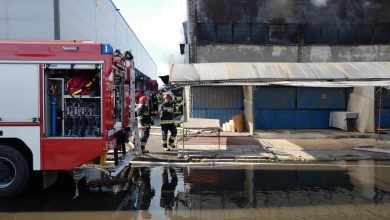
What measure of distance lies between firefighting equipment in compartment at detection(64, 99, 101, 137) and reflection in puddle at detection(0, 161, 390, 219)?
1181 mm

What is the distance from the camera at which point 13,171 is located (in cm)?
718

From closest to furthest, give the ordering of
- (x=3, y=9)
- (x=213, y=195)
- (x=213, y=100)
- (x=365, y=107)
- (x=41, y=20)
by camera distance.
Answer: (x=213, y=195) < (x=365, y=107) < (x=213, y=100) < (x=41, y=20) < (x=3, y=9)

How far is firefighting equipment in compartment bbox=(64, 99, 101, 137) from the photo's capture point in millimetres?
7188

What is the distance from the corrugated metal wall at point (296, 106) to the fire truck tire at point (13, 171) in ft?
38.8

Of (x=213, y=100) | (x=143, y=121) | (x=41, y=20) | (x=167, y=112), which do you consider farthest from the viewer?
(x=41, y=20)

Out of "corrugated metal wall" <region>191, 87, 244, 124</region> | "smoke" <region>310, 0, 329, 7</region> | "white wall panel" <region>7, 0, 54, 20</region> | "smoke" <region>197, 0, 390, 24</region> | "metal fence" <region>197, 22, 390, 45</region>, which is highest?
"white wall panel" <region>7, 0, 54, 20</region>

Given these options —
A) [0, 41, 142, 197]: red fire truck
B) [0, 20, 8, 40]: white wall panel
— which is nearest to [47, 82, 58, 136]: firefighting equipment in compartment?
[0, 41, 142, 197]: red fire truck

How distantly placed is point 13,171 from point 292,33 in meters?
14.3

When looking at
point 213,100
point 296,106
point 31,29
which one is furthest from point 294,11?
point 31,29

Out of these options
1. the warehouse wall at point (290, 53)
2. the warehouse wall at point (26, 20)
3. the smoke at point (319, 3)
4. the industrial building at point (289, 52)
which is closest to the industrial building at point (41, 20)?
the warehouse wall at point (26, 20)

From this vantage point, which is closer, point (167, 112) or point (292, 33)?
point (167, 112)

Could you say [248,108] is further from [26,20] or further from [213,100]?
[26,20]

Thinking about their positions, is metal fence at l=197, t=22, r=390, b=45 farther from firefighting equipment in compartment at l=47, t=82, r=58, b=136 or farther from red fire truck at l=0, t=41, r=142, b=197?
firefighting equipment in compartment at l=47, t=82, r=58, b=136

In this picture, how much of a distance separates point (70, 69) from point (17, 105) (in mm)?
1068
